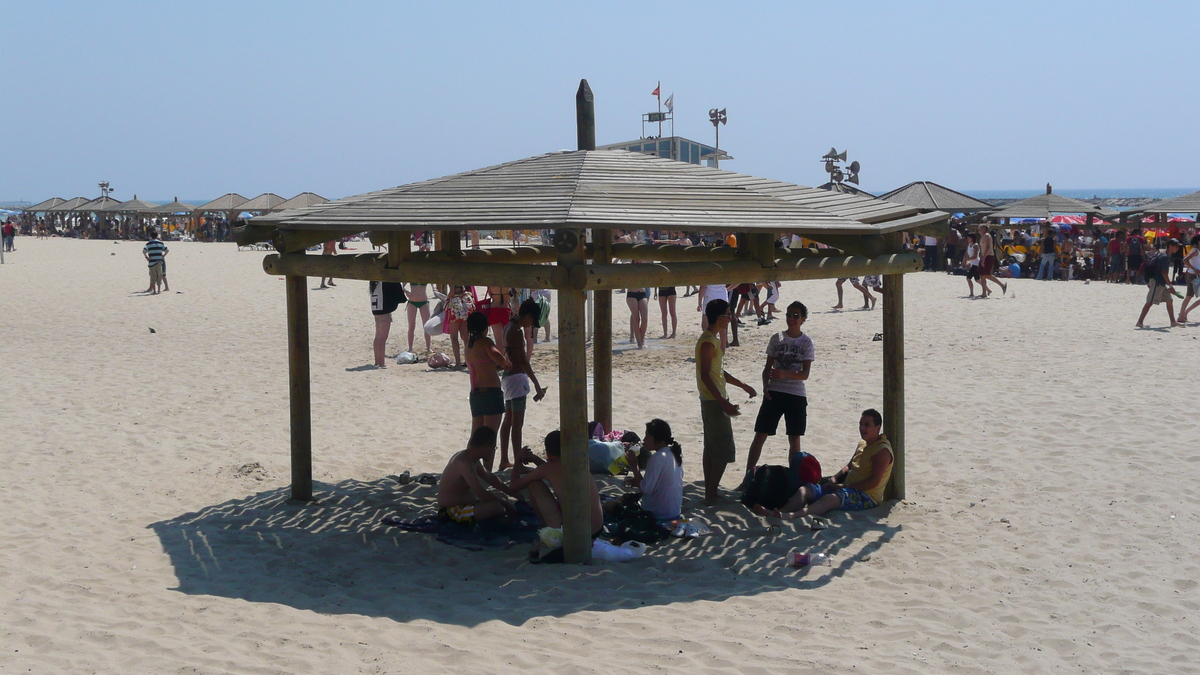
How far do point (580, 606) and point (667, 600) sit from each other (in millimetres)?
460

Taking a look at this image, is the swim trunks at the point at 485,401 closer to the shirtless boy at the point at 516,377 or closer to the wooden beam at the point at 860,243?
the shirtless boy at the point at 516,377

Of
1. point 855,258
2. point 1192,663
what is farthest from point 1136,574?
point 855,258

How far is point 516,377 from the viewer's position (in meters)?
7.74

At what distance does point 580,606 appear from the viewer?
5145mm

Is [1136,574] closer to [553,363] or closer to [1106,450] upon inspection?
[1106,450]

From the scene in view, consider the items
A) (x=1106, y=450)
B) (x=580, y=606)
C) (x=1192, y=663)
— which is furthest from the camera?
(x=1106, y=450)

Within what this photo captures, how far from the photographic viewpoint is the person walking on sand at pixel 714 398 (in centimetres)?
664

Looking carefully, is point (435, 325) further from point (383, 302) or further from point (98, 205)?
point (98, 205)

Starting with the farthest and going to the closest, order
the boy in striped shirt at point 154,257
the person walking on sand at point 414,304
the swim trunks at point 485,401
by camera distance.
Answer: the boy in striped shirt at point 154,257 < the person walking on sand at point 414,304 < the swim trunks at point 485,401

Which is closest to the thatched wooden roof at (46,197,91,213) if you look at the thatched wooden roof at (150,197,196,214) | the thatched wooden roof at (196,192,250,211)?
the thatched wooden roof at (150,197,196,214)

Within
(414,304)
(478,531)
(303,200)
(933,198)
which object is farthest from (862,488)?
(303,200)

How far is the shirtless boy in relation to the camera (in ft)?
25.1

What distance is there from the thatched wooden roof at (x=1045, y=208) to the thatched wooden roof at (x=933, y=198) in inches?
116

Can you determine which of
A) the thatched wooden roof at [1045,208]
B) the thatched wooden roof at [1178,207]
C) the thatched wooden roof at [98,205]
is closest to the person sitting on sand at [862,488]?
the thatched wooden roof at [1178,207]
